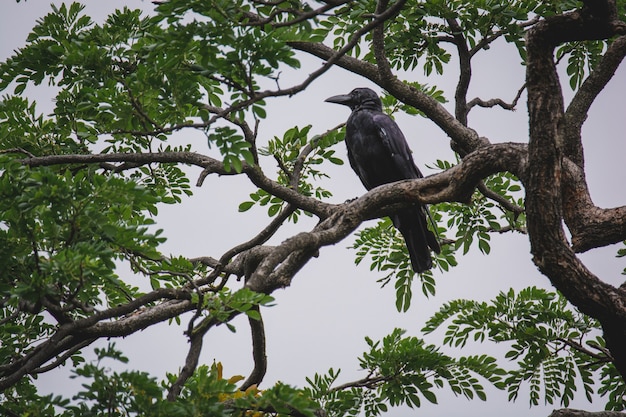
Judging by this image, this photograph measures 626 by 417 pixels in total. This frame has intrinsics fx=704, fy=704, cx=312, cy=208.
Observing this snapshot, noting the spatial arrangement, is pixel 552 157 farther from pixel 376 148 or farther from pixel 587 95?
pixel 376 148

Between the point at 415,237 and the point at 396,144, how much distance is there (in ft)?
3.07

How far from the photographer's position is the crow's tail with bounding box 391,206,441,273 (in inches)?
204

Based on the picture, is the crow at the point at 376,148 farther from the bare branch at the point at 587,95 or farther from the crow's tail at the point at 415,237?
the bare branch at the point at 587,95

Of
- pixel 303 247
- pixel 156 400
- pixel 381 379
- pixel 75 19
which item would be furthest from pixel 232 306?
pixel 75 19

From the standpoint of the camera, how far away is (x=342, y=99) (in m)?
6.47

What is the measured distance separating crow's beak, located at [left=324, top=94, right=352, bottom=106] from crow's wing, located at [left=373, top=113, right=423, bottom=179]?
57 centimetres

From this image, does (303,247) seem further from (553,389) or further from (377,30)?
(553,389)

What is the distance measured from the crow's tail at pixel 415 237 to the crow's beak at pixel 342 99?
1596 millimetres

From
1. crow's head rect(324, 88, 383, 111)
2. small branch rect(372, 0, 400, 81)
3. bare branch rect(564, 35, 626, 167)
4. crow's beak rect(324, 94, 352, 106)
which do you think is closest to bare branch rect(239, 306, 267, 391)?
small branch rect(372, 0, 400, 81)

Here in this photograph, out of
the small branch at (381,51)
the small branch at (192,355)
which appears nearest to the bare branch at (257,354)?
the small branch at (192,355)

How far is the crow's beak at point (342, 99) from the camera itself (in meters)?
6.45

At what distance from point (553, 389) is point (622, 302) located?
Answer: 140 cm

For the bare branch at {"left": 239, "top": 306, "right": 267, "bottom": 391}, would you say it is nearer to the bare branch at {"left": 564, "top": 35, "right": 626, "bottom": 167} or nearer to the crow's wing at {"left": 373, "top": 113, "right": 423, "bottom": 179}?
the bare branch at {"left": 564, "top": 35, "right": 626, "bottom": 167}

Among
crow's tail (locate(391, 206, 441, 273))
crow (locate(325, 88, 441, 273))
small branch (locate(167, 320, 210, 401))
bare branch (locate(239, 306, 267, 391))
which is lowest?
small branch (locate(167, 320, 210, 401))
